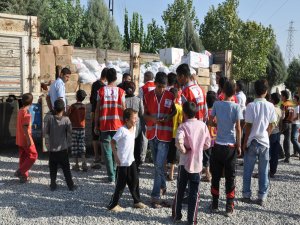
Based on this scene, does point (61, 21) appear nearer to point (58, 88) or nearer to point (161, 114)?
point (58, 88)

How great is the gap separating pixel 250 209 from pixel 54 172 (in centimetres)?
286

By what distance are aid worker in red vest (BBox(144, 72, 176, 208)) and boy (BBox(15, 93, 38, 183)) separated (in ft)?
6.68

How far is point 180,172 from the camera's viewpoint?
173 inches

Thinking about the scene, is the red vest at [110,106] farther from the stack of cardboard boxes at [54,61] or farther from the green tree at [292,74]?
the green tree at [292,74]

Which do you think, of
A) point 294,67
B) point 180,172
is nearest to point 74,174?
point 180,172

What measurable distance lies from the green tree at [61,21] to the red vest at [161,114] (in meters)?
17.4

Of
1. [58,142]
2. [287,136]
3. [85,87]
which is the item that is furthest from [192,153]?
[287,136]

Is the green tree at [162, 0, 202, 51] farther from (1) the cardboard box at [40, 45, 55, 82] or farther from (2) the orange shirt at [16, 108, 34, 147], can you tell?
(2) the orange shirt at [16, 108, 34, 147]

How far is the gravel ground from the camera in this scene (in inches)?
178

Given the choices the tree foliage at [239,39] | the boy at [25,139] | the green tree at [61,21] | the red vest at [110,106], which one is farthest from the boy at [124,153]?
the tree foliage at [239,39]

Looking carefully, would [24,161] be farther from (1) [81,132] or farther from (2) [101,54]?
(2) [101,54]

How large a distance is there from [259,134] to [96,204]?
2413 mm

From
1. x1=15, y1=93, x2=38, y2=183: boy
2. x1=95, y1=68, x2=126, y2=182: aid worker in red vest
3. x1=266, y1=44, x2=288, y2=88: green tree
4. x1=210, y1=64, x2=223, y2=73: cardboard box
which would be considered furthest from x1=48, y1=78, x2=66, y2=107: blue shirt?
x1=266, y1=44, x2=288, y2=88: green tree

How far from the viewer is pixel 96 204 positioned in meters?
5.00
